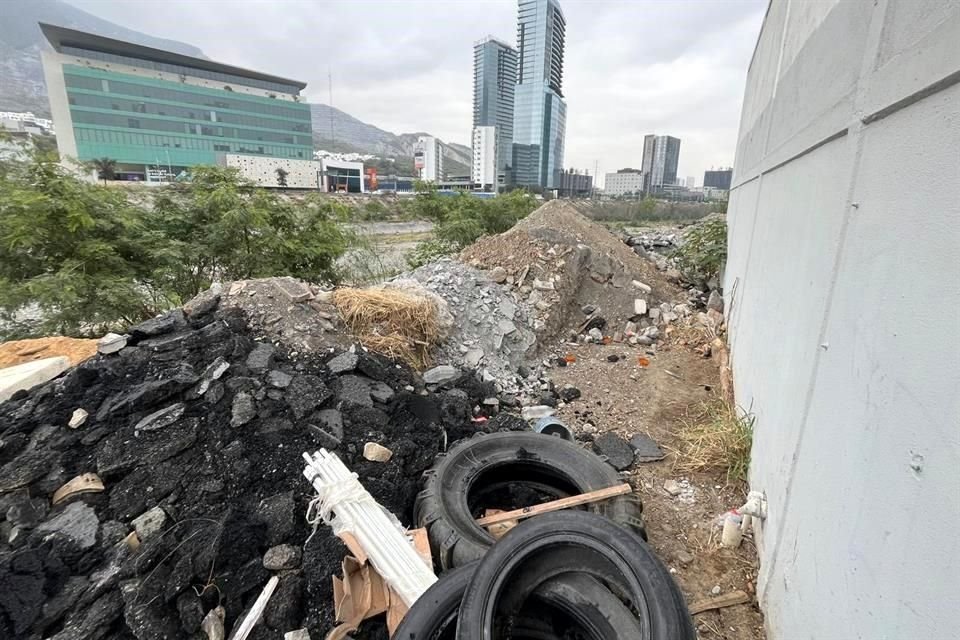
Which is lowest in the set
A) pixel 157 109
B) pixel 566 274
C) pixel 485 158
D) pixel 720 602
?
pixel 720 602

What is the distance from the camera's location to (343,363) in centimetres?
404

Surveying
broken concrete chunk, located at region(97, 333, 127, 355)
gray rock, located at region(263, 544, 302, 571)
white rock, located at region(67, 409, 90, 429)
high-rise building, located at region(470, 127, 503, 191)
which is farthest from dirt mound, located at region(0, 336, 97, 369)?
high-rise building, located at region(470, 127, 503, 191)

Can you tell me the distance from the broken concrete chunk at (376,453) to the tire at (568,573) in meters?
1.42

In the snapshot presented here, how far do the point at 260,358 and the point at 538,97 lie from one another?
70.8 metres

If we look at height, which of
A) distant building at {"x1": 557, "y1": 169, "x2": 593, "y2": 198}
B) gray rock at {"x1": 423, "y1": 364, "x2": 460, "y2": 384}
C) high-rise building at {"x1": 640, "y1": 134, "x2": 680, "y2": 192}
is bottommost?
gray rock at {"x1": 423, "y1": 364, "x2": 460, "y2": 384}

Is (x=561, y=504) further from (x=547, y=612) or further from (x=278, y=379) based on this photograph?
(x=278, y=379)

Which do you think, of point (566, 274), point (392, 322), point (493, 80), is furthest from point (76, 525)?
point (493, 80)

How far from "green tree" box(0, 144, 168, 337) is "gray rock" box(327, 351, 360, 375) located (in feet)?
12.7

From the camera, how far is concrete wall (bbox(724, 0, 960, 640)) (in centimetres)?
105

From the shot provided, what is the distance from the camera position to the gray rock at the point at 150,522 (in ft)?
8.35

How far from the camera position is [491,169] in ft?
215

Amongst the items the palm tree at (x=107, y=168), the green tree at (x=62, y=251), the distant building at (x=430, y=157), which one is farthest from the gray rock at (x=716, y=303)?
the distant building at (x=430, y=157)

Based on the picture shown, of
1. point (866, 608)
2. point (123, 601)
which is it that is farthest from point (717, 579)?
point (123, 601)

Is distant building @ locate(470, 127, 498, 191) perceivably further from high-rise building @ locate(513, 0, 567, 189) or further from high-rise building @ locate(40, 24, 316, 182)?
high-rise building @ locate(40, 24, 316, 182)
